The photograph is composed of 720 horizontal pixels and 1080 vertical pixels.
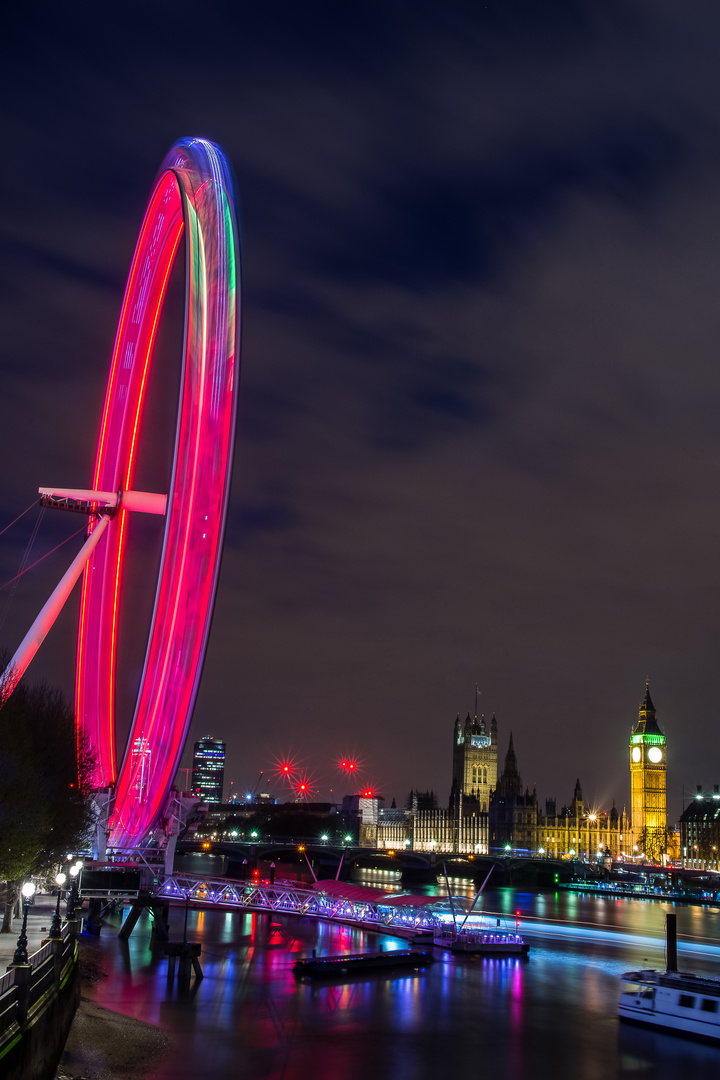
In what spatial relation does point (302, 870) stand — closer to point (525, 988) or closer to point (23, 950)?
point (525, 988)

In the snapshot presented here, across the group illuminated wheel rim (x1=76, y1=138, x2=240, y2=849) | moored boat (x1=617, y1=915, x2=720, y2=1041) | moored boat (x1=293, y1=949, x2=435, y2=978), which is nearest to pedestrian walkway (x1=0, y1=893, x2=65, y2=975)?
illuminated wheel rim (x1=76, y1=138, x2=240, y2=849)

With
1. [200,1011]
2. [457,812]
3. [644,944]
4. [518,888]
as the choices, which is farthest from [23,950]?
[457,812]

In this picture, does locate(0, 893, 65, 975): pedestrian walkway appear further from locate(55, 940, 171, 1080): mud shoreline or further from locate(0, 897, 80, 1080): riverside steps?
locate(55, 940, 171, 1080): mud shoreline

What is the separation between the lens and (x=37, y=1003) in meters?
18.6

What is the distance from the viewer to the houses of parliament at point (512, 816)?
16212 centimetres

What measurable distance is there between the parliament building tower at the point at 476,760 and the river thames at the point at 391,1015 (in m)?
141

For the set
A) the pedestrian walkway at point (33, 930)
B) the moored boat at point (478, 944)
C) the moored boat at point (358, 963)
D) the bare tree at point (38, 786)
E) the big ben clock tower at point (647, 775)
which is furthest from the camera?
the big ben clock tower at point (647, 775)

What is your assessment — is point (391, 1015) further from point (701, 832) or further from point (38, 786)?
point (701, 832)

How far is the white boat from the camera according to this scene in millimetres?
29734

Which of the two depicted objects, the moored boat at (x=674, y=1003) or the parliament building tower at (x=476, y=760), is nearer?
the moored boat at (x=674, y=1003)

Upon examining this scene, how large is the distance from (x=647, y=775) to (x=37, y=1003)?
176 metres

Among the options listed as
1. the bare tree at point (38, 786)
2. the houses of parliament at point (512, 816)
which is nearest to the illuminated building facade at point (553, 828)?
the houses of parliament at point (512, 816)

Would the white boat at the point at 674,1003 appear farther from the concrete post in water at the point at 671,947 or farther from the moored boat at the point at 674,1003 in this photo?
the concrete post in water at the point at 671,947

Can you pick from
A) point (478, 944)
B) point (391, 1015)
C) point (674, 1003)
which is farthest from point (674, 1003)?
point (478, 944)
